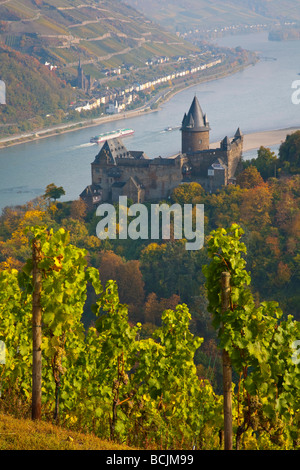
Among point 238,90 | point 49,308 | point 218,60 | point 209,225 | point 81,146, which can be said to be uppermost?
point 218,60

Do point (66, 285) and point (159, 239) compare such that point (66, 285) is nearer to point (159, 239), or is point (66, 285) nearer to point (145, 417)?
point (145, 417)

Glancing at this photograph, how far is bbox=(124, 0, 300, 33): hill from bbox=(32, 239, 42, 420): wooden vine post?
118 meters

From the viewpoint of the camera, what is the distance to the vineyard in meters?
6.34

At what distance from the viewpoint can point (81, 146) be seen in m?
45.9

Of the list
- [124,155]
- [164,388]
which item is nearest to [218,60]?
[124,155]

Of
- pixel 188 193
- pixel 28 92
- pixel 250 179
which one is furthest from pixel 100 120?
pixel 250 179

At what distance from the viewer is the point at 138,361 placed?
7.74m

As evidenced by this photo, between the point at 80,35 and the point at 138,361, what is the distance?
73808 millimetres

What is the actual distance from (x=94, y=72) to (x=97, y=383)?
66159 mm

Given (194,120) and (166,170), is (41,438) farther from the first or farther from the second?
(194,120)

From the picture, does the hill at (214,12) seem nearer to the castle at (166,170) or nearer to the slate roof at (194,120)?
the slate roof at (194,120)

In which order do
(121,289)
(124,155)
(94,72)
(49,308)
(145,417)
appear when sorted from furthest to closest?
1. (94,72)
2. (124,155)
3. (121,289)
4. (145,417)
5. (49,308)

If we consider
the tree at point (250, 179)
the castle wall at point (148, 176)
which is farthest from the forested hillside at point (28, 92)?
the tree at point (250, 179)

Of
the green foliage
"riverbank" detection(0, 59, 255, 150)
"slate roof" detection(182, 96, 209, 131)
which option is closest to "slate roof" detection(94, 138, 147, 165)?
"slate roof" detection(182, 96, 209, 131)
